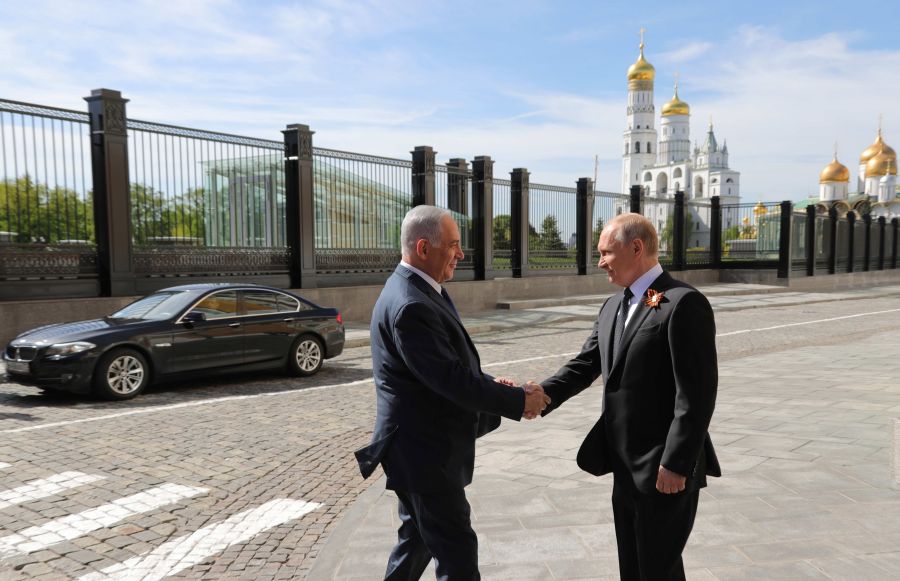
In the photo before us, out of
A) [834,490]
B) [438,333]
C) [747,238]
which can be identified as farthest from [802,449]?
[747,238]

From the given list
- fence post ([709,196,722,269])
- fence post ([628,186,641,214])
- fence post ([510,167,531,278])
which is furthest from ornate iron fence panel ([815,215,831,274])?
fence post ([510,167,531,278])

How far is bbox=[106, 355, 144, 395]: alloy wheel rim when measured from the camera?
27.3 ft

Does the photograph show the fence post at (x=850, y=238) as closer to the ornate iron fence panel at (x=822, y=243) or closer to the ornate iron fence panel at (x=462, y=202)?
the ornate iron fence panel at (x=822, y=243)

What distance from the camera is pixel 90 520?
4520 mm

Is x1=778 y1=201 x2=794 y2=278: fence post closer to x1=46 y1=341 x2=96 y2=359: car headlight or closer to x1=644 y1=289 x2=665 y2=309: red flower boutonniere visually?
x1=46 y1=341 x2=96 y2=359: car headlight

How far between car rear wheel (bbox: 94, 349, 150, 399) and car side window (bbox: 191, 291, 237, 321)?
1030 mm

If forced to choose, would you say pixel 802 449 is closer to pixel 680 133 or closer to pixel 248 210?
pixel 248 210

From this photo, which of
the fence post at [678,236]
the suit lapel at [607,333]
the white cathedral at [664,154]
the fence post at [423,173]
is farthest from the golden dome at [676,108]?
the suit lapel at [607,333]

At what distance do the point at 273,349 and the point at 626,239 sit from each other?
7.94 meters

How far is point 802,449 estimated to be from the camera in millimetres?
5648

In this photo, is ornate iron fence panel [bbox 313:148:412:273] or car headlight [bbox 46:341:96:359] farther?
ornate iron fence panel [bbox 313:148:412:273]

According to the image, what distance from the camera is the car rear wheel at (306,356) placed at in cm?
1021

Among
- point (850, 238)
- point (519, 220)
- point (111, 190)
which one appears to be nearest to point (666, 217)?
point (519, 220)

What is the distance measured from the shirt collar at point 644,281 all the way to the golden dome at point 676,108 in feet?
466
